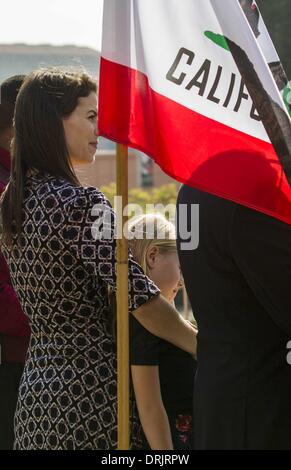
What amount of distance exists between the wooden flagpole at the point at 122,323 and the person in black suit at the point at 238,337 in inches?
7.8

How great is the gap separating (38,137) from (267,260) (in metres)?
0.89

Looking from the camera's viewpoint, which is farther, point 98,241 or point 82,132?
point 82,132

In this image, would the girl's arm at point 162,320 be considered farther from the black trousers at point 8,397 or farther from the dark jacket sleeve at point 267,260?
the black trousers at point 8,397

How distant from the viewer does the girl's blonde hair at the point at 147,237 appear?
11.3ft

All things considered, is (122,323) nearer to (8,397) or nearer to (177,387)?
(177,387)

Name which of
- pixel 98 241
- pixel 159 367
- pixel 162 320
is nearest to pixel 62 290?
pixel 98 241

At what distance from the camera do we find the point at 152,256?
11.3 ft

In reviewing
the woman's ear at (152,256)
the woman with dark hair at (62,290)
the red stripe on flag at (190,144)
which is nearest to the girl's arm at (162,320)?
the woman with dark hair at (62,290)

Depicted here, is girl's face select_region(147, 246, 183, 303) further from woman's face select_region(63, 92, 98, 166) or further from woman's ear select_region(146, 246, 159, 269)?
woman's face select_region(63, 92, 98, 166)

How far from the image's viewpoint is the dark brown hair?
3148 millimetres

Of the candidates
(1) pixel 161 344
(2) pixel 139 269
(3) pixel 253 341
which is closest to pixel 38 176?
(2) pixel 139 269

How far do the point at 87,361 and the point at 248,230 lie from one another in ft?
2.26

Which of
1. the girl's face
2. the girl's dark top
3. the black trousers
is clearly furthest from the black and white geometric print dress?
the black trousers
